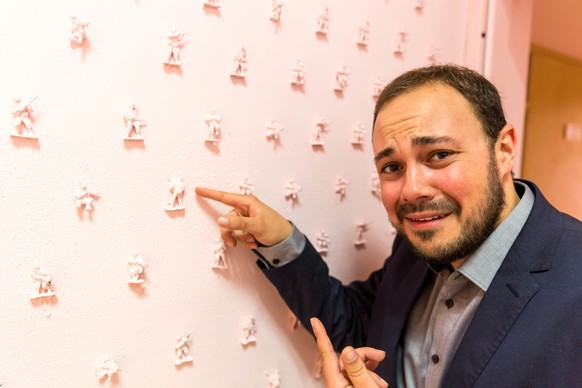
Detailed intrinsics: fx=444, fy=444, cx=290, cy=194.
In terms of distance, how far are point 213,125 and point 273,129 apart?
0.14 metres

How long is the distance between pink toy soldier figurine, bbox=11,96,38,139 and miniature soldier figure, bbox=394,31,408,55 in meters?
0.88

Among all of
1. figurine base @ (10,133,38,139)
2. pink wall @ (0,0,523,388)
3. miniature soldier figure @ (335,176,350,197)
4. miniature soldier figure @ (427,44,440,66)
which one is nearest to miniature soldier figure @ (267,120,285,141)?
pink wall @ (0,0,523,388)

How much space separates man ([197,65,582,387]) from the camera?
76 cm

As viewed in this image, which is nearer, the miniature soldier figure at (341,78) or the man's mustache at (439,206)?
the man's mustache at (439,206)

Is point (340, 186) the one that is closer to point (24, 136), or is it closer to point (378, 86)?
point (378, 86)

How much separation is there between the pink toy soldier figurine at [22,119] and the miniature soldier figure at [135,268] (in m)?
0.26

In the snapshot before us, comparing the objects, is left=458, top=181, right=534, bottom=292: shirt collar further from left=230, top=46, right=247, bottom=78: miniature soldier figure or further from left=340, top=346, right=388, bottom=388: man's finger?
left=230, top=46, right=247, bottom=78: miniature soldier figure

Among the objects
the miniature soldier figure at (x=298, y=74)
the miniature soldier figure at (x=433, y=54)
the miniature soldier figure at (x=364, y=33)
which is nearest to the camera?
the miniature soldier figure at (x=298, y=74)

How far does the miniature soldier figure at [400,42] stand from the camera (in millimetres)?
1184

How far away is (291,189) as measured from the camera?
3.27 feet

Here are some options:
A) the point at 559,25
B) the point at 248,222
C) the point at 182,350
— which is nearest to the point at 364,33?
the point at 248,222

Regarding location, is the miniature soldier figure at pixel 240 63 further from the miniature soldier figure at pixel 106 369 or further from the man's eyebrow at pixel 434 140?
the miniature soldier figure at pixel 106 369

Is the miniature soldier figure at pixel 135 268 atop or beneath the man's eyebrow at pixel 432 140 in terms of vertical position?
beneath

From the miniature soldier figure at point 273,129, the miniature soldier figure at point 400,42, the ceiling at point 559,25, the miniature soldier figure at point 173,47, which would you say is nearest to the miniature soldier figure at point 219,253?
the miniature soldier figure at point 273,129
